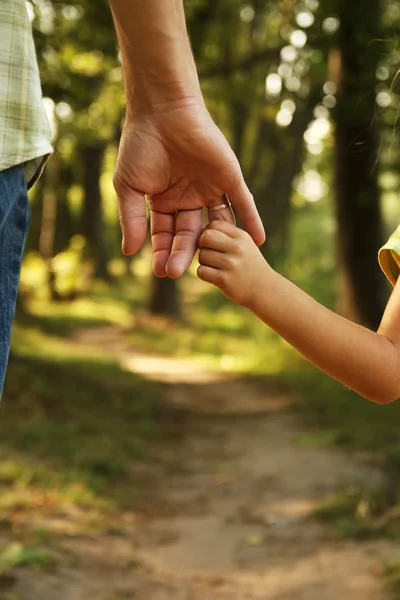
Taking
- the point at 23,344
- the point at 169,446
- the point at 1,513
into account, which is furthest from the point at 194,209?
the point at 23,344

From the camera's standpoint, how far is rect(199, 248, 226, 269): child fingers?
175 cm

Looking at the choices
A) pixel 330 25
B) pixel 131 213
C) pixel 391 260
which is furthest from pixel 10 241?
pixel 330 25

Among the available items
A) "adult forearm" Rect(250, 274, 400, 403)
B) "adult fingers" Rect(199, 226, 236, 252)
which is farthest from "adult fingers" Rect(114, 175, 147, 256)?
"adult forearm" Rect(250, 274, 400, 403)

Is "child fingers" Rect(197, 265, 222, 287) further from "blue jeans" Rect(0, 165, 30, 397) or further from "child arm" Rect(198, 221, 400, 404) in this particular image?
"blue jeans" Rect(0, 165, 30, 397)

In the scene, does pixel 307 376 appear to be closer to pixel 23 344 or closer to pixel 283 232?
pixel 23 344

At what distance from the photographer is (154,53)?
1.56m

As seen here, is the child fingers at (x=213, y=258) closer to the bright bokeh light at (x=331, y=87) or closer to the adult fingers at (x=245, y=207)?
the adult fingers at (x=245, y=207)

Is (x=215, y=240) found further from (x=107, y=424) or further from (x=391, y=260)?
(x=107, y=424)

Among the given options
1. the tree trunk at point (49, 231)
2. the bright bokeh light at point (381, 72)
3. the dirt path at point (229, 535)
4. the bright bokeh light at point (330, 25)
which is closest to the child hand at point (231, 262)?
the dirt path at point (229, 535)

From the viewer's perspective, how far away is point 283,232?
19312 mm

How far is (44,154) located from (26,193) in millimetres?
82

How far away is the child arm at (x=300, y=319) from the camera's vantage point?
176 cm

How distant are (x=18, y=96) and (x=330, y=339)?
34.1 inches

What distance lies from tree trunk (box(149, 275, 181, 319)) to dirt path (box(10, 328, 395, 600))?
8.83 metres
